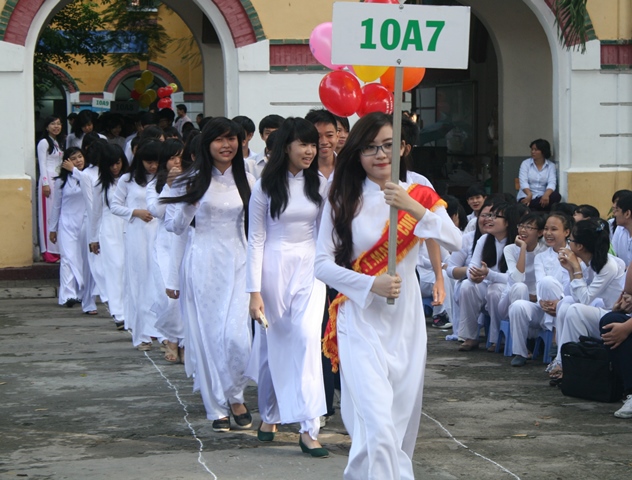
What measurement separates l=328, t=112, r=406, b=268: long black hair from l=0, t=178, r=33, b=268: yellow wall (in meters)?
10.3

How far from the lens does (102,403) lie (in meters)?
8.38

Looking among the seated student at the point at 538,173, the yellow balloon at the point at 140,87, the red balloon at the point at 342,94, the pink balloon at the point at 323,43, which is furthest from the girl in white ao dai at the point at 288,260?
the yellow balloon at the point at 140,87

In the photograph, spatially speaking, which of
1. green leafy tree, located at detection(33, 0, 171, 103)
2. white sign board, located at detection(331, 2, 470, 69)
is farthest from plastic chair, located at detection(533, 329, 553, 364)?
green leafy tree, located at detection(33, 0, 171, 103)

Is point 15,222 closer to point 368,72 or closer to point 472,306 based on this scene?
point 472,306

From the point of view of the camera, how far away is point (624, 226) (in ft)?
33.0

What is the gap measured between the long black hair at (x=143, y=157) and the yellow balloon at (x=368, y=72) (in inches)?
99.2

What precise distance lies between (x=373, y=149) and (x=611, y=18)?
11801 millimetres

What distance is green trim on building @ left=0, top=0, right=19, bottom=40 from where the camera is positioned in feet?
50.2

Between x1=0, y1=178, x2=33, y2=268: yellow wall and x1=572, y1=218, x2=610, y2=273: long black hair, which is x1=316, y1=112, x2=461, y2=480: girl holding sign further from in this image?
x1=0, y1=178, x2=33, y2=268: yellow wall

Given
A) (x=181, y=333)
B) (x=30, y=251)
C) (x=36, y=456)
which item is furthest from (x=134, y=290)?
(x=30, y=251)

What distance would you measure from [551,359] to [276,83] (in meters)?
7.19

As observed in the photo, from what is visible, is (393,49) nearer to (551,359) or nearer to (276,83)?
(551,359)

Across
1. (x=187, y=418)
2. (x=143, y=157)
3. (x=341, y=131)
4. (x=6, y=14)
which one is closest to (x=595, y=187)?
(x=143, y=157)

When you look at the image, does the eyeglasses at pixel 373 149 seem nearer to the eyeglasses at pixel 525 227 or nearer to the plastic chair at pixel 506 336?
the eyeglasses at pixel 525 227
